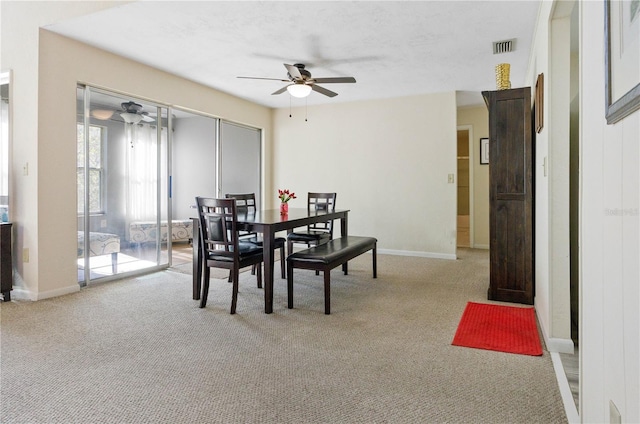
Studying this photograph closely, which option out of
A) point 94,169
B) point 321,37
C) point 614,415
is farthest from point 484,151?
point 614,415

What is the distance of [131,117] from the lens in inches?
176

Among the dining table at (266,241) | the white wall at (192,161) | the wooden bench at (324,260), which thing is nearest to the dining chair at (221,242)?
the dining table at (266,241)

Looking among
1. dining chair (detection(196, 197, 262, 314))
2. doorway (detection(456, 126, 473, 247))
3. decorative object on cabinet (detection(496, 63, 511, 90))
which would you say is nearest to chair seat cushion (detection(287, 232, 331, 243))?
dining chair (detection(196, 197, 262, 314))

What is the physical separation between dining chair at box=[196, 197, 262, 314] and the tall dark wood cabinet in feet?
7.28

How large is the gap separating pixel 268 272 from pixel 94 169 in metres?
2.43

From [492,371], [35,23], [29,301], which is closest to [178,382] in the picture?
[492,371]

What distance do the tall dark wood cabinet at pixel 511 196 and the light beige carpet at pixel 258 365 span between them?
0.39m

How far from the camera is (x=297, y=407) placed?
174 centimetres

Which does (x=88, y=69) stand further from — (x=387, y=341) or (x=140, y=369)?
(x=387, y=341)

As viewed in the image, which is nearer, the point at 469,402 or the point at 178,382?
the point at 469,402

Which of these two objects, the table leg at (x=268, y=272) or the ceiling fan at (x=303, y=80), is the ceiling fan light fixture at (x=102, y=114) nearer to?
the ceiling fan at (x=303, y=80)

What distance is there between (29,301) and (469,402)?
Answer: 3.73m

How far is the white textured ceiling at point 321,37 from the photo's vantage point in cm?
310

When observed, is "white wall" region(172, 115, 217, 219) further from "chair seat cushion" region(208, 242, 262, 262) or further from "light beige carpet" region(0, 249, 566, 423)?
"light beige carpet" region(0, 249, 566, 423)
